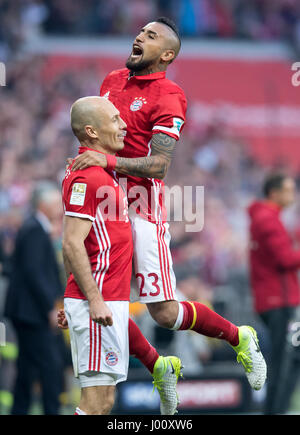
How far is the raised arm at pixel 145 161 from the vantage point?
4.08 meters

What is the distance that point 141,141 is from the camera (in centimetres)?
450

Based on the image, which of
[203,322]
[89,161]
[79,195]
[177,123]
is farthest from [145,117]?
[203,322]

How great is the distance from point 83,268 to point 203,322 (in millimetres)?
931

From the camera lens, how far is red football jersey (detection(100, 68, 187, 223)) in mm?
4418

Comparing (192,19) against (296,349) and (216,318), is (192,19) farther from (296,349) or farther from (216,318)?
(216,318)

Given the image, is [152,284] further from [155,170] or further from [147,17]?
[147,17]

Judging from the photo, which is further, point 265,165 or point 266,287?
point 265,165

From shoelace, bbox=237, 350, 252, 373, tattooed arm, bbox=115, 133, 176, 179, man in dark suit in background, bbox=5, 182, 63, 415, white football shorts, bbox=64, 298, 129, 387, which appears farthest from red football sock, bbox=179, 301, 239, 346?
man in dark suit in background, bbox=5, 182, 63, 415

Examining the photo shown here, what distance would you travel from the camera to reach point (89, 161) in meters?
4.07

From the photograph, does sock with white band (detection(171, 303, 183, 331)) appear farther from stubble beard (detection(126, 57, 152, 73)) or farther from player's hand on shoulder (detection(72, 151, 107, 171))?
stubble beard (detection(126, 57, 152, 73))

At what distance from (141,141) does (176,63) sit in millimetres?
9763


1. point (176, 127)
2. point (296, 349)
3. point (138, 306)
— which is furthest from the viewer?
point (138, 306)
